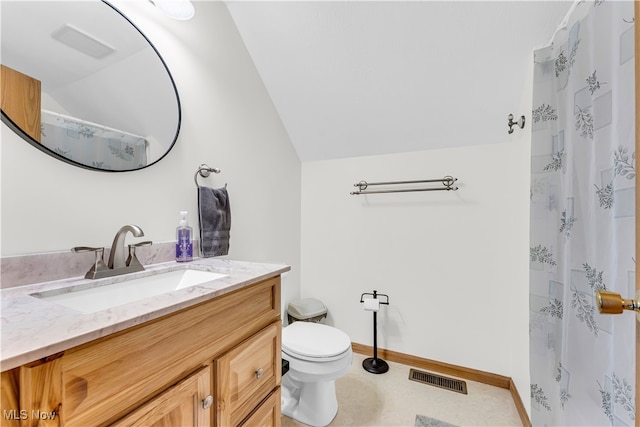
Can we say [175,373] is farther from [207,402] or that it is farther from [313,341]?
[313,341]

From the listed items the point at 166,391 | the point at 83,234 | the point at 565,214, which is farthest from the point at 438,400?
the point at 83,234

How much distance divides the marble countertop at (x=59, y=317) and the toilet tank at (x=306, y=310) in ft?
4.47

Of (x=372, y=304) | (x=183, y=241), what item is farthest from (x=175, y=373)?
(x=372, y=304)

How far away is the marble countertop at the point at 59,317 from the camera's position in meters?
0.41

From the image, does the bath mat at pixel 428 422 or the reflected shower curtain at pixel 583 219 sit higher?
the reflected shower curtain at pixel 583 219

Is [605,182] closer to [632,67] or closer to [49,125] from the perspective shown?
[632,67]

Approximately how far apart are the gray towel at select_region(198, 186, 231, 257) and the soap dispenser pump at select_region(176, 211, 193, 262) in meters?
0.10

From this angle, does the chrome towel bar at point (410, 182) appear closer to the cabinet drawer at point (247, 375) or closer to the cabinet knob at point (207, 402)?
the cabinet drawer at point (247, 375)

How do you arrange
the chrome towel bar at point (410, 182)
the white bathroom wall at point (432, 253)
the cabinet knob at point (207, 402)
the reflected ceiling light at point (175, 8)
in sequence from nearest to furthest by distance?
the cabinet knob at point (207, 402) < the reflected ceiling light at point (175, 8) < the white bathroom wall at point (432, 253) < the chrome towel bar at point (410, 182)

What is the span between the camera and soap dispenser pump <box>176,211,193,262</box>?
4.00 feet

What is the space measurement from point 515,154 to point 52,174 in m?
2.31

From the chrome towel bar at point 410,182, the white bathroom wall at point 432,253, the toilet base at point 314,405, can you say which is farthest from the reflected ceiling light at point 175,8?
the toilet base at point 314,405

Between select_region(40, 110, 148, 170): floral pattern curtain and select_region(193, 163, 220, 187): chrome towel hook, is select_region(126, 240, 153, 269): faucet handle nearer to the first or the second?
select_region(40, 110, 148, 170): floral pattern curtain

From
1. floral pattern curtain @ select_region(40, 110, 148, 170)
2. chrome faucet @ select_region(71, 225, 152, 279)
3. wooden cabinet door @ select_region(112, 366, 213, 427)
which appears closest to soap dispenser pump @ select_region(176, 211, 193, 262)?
chrome faucet @ select_region(71, 225, 152, 279)
